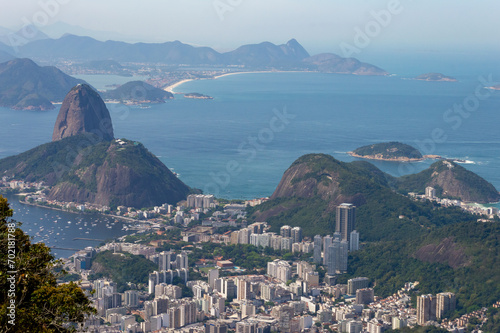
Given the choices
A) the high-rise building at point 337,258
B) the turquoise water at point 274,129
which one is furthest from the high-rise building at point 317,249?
the turquoise water at point 274,129

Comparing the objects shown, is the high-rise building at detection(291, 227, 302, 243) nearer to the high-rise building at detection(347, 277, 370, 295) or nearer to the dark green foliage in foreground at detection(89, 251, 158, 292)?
the high-rise building at detection(347, 277, 370, 295)

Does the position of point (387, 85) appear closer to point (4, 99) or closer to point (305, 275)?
point (4, 99)

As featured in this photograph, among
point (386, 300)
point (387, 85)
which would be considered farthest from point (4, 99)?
point (386, 300)

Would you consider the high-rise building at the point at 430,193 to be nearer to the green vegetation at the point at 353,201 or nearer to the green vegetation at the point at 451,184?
the green vegetation at the point at 451,184

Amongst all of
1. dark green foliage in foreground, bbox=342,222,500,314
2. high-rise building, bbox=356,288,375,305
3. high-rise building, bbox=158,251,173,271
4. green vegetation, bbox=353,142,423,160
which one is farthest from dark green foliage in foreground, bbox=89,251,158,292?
green vegetation, bbox=353,142,423,160

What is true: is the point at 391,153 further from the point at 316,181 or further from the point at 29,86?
the point at 29,86

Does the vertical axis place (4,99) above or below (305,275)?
above
